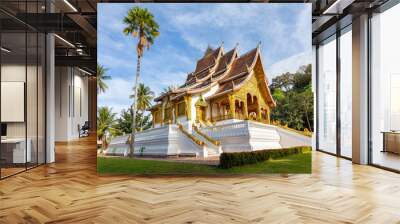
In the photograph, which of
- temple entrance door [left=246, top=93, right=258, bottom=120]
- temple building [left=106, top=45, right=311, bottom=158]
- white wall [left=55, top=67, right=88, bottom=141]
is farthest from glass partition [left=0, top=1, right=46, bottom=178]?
white wall [left=55, top=67, right=88, bottom=141]

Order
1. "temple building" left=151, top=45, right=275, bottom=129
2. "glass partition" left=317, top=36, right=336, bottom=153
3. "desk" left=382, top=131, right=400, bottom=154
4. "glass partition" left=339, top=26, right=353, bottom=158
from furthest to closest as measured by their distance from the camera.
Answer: "glass partition" left=317, top=36, right=336, bottom=153 → "glass partition" left=339, top=26, right=353, bottom=158 → "desk" left=382, top=131, right=400, bottom=154 → "temple building" left=151, top=45, right=275, bottom=129

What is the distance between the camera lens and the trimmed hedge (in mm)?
5957

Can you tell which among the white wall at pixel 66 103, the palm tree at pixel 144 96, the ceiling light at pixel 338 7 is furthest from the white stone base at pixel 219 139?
the white wall at pixel 66 103

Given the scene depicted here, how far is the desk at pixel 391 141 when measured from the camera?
6.76 metres

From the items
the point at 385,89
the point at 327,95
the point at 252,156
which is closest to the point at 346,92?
the point at 327,95

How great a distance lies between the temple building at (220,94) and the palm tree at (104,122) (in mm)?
700

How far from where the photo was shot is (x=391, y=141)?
6949 millimetres

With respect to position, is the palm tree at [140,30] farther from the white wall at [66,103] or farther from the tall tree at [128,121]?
the white wall at [66,103]

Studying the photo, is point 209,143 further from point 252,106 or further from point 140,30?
point 140,30

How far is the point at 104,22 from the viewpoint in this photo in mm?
5992

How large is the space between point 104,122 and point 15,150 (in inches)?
67.1

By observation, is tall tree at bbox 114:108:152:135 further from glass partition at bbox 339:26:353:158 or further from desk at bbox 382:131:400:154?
glass partition at bbox 339:26:353:158

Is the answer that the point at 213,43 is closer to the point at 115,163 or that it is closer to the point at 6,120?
the point at 115,163

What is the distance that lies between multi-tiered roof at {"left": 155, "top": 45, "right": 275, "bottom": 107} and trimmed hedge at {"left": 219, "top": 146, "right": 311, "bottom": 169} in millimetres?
779
